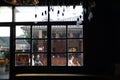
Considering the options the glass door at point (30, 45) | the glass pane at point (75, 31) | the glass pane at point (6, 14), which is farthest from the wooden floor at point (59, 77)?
the glass pane at point (6, 14)

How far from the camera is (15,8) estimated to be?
29.7 ft

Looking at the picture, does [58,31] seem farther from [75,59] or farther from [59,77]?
[59,77]

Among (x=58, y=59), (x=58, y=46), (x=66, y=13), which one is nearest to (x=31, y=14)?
(x=66, y=13)

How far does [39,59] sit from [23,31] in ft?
3.39

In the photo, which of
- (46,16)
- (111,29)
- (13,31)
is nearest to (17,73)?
(13,31)

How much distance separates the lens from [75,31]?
8.99 metres

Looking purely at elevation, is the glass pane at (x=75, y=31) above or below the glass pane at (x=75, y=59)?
above

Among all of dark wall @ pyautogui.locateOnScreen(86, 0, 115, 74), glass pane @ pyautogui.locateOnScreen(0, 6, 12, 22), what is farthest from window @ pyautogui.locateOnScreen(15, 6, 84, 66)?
dark wall @ pyautogui.locateOnScreen(86, 0, 115, 74)

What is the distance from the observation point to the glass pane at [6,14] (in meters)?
9.05

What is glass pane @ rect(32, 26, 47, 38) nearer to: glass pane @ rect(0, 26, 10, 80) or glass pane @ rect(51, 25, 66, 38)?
glass pane @ rect(51, 25, 66, 38)

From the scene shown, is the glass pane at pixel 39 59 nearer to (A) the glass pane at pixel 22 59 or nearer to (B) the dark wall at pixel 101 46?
(A) the glass pane at pixel 22 59

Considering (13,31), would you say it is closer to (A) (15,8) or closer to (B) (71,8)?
(A) (15,8)

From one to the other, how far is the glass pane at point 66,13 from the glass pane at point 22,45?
3.60 ft

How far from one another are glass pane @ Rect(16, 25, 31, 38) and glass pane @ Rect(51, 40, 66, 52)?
834 millimetres
